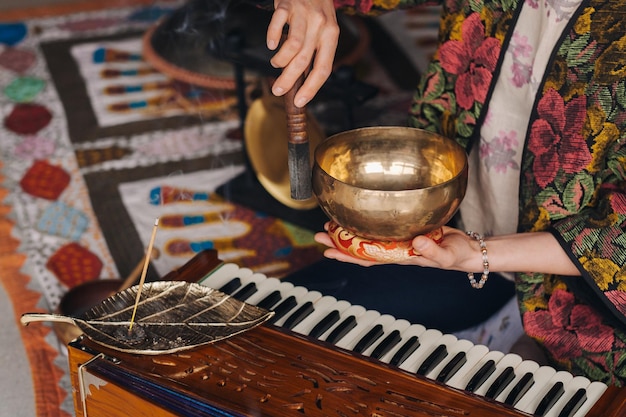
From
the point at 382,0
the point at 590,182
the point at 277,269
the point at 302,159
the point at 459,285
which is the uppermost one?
the point at 382,0

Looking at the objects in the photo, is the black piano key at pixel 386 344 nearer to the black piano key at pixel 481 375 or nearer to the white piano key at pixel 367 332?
the white piano key at pixel 367 332

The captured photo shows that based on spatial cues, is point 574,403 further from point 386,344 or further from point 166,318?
point 166,318

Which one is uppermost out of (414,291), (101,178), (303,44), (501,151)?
(303,44)

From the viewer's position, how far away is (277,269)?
98.0 inches

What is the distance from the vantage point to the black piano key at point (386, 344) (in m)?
1.36

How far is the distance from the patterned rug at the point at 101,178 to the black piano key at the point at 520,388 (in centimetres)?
108

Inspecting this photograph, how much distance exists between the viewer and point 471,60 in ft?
5.51

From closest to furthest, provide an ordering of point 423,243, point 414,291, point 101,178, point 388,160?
point 423,243 < point 388,160 < point 414,291 < point 101,178

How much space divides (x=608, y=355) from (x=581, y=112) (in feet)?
1.39

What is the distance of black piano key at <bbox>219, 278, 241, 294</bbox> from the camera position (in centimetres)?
154

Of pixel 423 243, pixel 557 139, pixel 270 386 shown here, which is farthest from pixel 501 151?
pixel 270 386

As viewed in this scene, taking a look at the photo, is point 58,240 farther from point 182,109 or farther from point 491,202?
point 491,202

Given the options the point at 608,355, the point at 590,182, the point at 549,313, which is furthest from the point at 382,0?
the point at 608,355

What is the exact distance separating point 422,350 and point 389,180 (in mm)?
304
